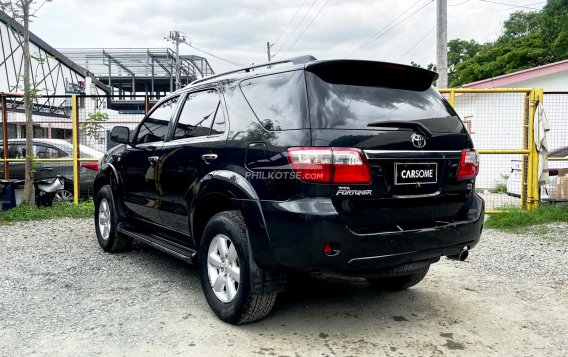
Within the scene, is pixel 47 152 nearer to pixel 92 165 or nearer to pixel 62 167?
pixel 62 167

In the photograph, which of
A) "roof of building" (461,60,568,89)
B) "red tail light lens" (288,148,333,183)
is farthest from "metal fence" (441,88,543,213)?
"red tail light lens" (288,148,333,183)

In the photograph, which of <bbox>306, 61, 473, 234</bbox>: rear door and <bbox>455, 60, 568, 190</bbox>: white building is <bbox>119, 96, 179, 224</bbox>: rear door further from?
<bbox>455, 60, 568, 190</bbox>: white building

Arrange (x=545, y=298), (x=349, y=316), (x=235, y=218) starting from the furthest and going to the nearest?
Answer: (x=545, y=298) < (x=349, y=316) < (x=235, y=218)

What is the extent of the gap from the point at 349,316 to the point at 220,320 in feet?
3.32

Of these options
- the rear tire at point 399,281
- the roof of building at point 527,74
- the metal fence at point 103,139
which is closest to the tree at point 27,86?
the metal fence at point 103,139

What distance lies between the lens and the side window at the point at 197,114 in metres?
4.14

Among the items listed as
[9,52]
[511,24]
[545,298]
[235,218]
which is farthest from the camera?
[511,24]

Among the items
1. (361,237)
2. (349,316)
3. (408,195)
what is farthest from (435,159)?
(349,316)

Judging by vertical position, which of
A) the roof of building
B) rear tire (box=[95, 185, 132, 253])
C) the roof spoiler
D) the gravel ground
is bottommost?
the gravel ground

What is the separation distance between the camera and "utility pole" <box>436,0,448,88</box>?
10.8 meters

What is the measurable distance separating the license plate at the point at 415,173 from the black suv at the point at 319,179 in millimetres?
10

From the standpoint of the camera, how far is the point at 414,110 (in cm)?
359

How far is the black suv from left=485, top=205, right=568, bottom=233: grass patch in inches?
182

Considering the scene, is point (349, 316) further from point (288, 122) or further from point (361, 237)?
point (288, 122)
